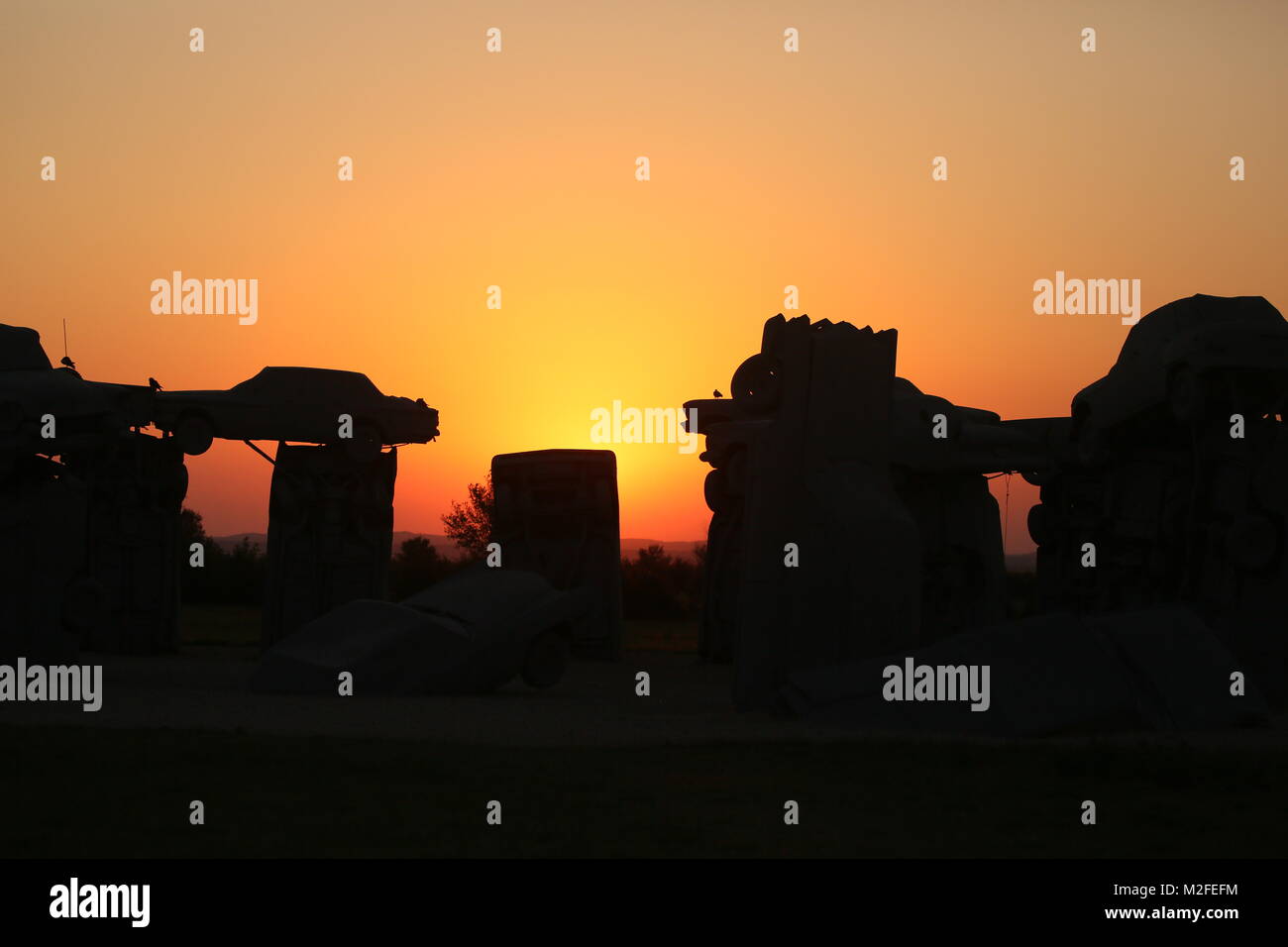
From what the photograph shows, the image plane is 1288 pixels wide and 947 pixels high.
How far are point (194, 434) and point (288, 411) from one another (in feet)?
4.85

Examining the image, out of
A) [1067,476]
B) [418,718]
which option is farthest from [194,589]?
[418,718]

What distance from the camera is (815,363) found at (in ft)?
50.7

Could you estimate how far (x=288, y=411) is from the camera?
80.1ft

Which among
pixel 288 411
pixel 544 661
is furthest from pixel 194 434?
pixel 544 661

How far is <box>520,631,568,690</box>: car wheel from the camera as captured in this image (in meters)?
17.2

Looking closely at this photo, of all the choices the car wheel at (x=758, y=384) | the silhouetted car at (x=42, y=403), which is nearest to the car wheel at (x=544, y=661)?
the car wheel at (x=758, y=384)

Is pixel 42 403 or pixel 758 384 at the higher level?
pixel 42 403

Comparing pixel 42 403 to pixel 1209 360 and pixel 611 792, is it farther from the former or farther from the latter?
pixel 1209 360

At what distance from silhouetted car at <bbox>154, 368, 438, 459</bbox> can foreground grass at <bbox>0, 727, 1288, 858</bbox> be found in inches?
503

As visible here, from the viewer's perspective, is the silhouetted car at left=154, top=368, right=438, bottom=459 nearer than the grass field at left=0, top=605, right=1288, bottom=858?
No

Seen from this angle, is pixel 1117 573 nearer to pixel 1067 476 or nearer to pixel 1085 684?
pixel 1067 476

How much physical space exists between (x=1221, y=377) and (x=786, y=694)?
553 centimetres

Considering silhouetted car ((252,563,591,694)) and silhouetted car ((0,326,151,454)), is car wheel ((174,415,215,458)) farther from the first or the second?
silhouetted car ((252,563,591,694))

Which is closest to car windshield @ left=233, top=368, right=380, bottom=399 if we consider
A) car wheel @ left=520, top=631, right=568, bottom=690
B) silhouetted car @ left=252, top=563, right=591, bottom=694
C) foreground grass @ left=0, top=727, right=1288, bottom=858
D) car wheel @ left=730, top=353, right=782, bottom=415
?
silhouetted car @ left=252, top=563, right=591, bottom=694
